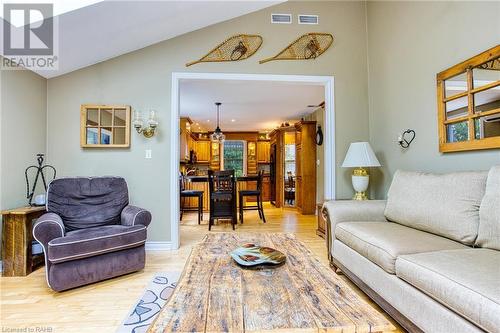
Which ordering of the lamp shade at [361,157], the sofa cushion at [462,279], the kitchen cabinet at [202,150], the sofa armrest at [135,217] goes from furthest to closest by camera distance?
the kitchen cabinet at [202,150], the lamp shade at [361,157], the sofa armrest at [135,217], the sofa cushion at [462,279]

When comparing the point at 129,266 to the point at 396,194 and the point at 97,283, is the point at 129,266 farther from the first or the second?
the point at 396,194

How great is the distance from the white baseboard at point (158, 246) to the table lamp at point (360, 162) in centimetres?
243

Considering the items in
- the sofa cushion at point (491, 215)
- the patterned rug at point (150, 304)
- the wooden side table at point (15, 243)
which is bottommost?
the patterned rug at point (150, 304)

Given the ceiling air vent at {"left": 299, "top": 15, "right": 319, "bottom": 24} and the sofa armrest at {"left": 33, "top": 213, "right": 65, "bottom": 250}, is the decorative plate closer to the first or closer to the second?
the sofa armrest at {"left": 33, "top": 213, "right": 65, "bottom": 250}

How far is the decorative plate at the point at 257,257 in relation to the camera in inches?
58.9

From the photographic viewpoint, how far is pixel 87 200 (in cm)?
279

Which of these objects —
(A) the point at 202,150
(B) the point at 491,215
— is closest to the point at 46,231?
(B) the point at 491,215

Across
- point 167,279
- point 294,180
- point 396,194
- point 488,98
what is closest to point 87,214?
point 167,279

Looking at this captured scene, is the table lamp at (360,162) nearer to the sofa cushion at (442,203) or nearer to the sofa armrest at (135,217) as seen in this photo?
the sofa cushion at (442,203)

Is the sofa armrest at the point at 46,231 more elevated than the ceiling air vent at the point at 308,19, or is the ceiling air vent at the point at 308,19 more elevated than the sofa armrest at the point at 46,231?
the ceiling air vent at the point at 308,19

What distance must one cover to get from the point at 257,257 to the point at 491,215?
144 cm

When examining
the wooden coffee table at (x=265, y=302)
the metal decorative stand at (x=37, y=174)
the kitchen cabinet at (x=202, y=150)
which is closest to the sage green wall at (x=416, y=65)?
the wooden coffee table at (x=265, y=302)

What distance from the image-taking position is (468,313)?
112cm

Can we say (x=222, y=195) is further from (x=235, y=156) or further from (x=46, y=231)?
(x=235, y=156)
